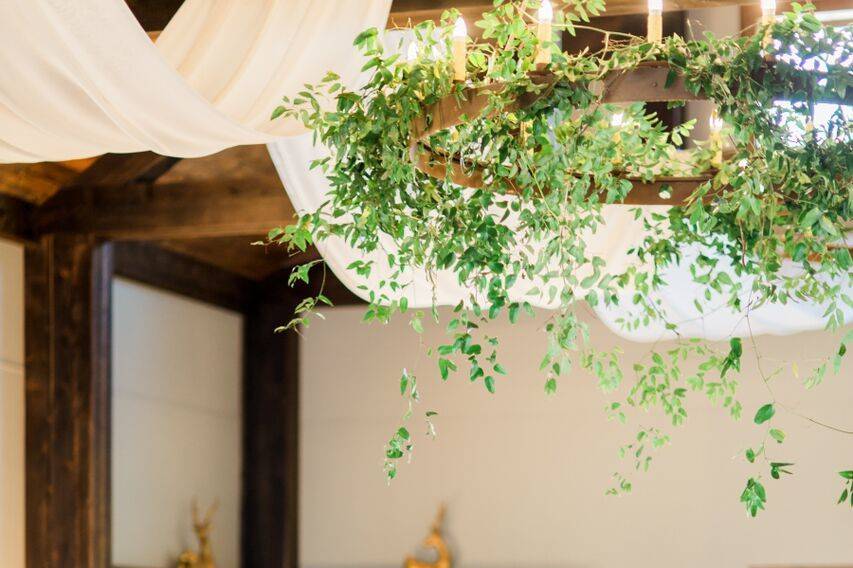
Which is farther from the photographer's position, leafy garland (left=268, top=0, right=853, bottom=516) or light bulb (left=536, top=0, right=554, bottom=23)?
light bulb (left=536, top=0, right=554, bottom=23)

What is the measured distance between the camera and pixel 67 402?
18.4ft

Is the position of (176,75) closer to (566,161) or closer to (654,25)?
(566,161)

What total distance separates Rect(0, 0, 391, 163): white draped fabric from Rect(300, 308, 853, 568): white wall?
456 centimetres

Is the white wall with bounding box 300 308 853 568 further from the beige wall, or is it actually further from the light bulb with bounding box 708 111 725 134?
the light bulb with bounding box 708 111 725 134

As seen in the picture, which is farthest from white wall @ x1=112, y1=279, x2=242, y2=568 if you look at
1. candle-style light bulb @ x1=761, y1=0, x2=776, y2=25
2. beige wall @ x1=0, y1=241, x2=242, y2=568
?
candle-style light bulb @ x1=761, y1=0, x2=776, y2=25

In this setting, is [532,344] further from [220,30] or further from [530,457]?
[220,30]

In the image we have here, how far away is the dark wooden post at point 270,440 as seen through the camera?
26.4 ft

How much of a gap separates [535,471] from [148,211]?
10.3ft

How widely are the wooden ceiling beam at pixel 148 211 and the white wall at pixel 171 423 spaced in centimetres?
101

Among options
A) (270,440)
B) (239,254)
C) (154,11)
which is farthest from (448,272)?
(270,440)

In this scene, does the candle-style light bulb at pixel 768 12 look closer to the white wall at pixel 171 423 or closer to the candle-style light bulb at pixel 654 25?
the candle-style light bulb at pixel 654 25

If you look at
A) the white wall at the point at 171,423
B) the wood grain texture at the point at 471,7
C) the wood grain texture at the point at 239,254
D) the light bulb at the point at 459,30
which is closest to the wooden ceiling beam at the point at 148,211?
the white wall at the point at 171,423

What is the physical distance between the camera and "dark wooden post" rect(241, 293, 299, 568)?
805 centimetres

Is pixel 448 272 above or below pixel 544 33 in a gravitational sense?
below
